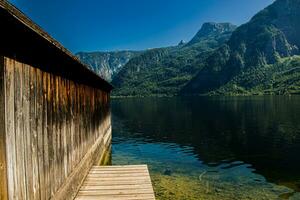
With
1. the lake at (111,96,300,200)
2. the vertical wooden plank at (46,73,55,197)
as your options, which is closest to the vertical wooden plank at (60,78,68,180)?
the vertical wooden plank at (46,73,55,197)

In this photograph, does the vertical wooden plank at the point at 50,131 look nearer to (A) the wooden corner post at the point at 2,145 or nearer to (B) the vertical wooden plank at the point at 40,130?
(B) the vertical wooden plank at the point at 40,130

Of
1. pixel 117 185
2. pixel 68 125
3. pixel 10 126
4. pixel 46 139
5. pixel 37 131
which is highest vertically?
pixel 10 126

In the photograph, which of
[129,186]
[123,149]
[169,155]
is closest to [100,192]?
[129,186]

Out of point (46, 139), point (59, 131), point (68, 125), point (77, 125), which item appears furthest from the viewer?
point (77, 125)

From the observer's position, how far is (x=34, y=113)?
699cm

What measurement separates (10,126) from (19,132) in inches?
18.4

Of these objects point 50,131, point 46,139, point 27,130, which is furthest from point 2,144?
point 50,131

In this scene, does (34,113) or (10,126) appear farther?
(34,113)

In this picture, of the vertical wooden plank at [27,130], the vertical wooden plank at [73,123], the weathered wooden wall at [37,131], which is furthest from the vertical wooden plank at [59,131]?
the vertical wooden plank at [27,130]

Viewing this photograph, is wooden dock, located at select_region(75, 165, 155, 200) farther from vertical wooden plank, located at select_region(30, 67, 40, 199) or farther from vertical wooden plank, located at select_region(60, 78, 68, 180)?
vertical wooden plank, located at select_region(30, 67, 40, 199)

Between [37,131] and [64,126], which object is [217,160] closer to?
[64,126]

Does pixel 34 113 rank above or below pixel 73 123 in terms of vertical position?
above

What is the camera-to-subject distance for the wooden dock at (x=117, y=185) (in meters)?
10.5

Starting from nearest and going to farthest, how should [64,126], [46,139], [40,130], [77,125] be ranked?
[40,130] < [46,139] < [64,126] < [77,125]
